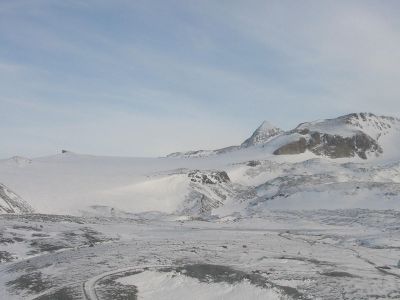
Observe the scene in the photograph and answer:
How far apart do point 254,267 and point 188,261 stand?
296cm

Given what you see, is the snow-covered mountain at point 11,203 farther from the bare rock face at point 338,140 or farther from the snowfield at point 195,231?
the bare rock face at point 338,140

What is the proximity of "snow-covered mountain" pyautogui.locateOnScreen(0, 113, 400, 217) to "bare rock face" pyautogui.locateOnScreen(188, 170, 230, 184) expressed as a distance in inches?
6.2

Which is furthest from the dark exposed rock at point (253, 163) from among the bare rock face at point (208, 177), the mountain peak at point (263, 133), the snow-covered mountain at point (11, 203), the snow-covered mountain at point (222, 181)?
the mountain peak at point (263, 133)

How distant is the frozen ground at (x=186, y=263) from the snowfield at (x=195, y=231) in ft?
0.23

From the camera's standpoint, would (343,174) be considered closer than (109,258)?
No

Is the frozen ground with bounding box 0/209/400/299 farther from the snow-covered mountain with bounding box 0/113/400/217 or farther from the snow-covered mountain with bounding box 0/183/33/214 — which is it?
the snow-covered mountain with bounding box 0/113/400/217

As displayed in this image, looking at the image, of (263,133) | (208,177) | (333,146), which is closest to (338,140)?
(333,146)

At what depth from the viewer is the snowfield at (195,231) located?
19.5 metres

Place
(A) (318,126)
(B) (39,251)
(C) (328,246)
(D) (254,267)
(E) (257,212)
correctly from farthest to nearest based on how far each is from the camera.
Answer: (A) (318,126) → (E) (257,212) → (C) (328,246) → (B) (39,251) → (D) (254,267)

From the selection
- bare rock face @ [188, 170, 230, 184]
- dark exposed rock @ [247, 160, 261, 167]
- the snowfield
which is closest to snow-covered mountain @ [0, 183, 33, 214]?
the snowfield

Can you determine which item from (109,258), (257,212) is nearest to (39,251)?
(109,258)

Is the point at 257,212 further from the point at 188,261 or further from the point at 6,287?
the point at 6,287

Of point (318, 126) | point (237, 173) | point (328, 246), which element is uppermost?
point (318, 126)

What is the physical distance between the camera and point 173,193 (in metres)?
74.8
